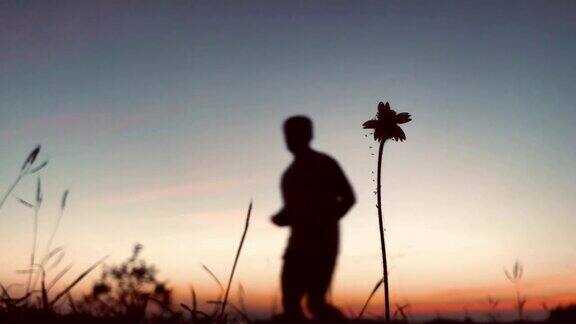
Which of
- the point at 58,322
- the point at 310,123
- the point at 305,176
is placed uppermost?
the point at 310,123

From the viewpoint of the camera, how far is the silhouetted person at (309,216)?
5.36 meters

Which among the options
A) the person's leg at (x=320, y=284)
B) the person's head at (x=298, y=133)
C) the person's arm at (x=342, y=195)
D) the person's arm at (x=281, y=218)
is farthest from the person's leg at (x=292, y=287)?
the person's head at (x=298, y=133)

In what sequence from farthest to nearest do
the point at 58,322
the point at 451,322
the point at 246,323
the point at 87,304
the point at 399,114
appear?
the point at 451,322
the point at 399,114
the point at 87,304
the point at 58,322
the point at 246,323

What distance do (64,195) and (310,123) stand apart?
116 inches

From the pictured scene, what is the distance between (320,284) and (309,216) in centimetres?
56

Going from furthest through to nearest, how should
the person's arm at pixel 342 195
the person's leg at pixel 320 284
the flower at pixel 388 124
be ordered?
1. the person's arm at pixel 342 195
2. the person's leg at pixel 320 284
3. the flower at pixel 388 124

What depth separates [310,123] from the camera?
18.1 ft

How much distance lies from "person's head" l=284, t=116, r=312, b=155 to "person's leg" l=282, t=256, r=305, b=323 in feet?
3.06

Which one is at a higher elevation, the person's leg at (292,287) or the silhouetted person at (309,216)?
the silhouetted person at (309,216)

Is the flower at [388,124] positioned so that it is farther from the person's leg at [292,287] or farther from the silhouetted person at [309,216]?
the person's leg at [292,287]

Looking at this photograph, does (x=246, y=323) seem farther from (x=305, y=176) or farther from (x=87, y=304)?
(x=305, y=176)

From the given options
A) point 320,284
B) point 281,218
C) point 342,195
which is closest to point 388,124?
point 342,195

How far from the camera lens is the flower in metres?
5.00

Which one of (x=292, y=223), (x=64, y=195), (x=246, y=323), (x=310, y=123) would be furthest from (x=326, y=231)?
(x=64, y=195)
